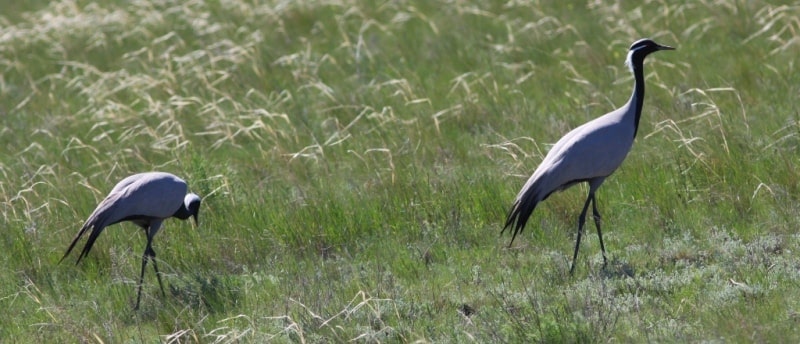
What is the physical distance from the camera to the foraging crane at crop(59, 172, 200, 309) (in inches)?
309

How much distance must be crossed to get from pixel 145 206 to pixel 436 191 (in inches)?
88.9

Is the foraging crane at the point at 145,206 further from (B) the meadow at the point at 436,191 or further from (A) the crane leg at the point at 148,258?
(B) the meadow at the point at 436,191

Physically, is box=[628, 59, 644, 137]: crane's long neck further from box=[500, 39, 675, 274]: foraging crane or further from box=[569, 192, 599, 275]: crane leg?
box=[569, 192, 599, 275]: crane leg

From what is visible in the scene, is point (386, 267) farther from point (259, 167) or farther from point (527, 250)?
point (259, 167)

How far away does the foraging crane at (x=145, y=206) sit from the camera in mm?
7855

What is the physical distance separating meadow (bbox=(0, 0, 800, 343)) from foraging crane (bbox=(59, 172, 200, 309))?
0.24 metres

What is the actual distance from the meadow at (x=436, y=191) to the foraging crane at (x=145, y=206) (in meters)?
0.24

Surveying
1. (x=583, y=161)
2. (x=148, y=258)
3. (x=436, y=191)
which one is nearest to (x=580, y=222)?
(x=583, y=161)

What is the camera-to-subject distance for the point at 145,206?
800 centimetres

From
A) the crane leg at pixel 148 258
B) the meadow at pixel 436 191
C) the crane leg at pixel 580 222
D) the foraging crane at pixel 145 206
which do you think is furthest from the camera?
the foraging crane at pixel 145 206

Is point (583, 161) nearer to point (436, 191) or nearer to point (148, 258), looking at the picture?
point (436, 191)

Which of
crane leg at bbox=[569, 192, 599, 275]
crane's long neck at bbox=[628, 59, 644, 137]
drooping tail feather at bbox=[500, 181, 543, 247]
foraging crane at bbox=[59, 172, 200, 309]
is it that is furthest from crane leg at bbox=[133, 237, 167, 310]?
crane's long neck at bbox=[628, 59, 644, 137]

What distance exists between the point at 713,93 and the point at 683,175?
2.16m

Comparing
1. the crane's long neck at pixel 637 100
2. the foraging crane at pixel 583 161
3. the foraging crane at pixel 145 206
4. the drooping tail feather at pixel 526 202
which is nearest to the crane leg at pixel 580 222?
the foraging crane at pixel 583 161
